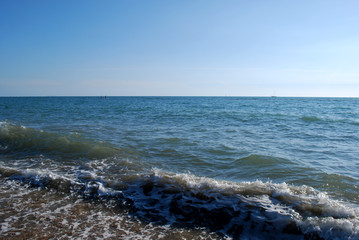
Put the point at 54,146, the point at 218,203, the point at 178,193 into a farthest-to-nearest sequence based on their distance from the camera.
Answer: the point at 54,146, the point at 178,193, the point at 218,203

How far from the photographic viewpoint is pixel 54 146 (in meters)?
9.96

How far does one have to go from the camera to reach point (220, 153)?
912 cm

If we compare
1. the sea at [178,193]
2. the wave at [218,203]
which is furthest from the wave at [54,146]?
the wave at [218,203]

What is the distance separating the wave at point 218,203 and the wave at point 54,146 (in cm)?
254

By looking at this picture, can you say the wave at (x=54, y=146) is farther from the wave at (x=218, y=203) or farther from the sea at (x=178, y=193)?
the wave at (x=218, y=203)

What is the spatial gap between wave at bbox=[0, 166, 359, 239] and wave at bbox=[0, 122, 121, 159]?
254 centimetres

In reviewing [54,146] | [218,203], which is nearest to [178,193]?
[218,203]

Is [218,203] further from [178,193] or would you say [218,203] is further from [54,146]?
[54,146]

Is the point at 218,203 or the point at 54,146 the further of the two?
the point at 54,146

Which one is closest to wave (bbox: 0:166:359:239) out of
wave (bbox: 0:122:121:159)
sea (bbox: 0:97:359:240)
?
sea (bbox: 0:97:359:240)

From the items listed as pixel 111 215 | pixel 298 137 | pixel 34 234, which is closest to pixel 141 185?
pixel 111 215

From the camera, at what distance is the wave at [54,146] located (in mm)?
9016

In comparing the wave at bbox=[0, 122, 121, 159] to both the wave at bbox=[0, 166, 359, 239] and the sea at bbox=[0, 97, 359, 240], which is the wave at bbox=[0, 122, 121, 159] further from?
the wave at bbox=[0, 166, 359, 239]

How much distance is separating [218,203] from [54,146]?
26.9 ft
